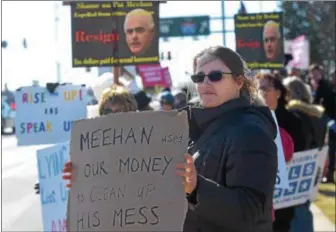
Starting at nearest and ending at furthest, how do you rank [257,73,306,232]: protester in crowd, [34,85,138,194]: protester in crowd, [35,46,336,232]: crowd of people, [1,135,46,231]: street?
[35,46,336,232]: crowd of people → [34,85,138,194]: protester in crowd → [257,73,306,232]: protester in crowd → [1,135,46,231]: street

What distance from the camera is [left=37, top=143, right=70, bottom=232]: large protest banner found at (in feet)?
17.4

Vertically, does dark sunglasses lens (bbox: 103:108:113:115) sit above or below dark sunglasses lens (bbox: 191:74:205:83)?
below

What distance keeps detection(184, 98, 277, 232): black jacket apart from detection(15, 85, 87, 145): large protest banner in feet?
12.5

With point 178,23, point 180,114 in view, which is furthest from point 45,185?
point 178,23

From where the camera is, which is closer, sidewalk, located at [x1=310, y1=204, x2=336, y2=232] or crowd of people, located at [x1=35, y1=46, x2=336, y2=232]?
crowd of people, located at [x1=35, y1=46, x2=336, y2=232]

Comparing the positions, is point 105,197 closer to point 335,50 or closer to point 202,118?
point 202,118

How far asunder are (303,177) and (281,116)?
0.82 metres

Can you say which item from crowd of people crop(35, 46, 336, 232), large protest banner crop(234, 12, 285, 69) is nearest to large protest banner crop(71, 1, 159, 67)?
large protest banner crop(234, 12, 285, 69)

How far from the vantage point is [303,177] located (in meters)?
6.57

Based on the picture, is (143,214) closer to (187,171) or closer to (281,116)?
(187,171)

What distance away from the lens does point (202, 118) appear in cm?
311

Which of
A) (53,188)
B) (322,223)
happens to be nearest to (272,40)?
(322,223)

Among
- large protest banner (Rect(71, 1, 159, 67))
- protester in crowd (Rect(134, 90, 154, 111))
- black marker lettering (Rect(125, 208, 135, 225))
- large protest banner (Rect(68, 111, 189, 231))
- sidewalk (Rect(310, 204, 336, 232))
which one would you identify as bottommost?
sidewalk (Rect(310, 204, 336, 232))

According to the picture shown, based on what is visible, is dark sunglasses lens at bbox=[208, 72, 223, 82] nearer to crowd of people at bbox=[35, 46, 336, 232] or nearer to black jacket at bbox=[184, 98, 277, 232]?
crowd of people at bbox=[35, 46, 336, 232]
